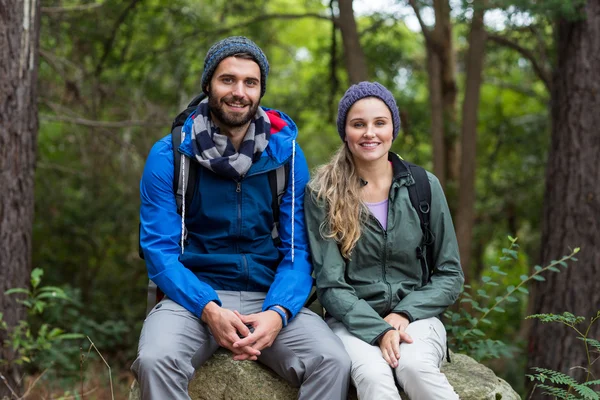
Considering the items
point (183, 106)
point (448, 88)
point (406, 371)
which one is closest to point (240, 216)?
point (406, 371)

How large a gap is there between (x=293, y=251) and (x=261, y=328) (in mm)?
542

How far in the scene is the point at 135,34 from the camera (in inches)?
368

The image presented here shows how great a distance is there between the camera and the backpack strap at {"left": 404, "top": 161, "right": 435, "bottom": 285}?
3660mm

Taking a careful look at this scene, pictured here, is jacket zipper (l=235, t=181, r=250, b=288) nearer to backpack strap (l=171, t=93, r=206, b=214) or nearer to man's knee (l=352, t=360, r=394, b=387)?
backpack strap (l=171, t=93, r=206, b=214)

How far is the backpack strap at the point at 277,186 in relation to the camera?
3793 mm

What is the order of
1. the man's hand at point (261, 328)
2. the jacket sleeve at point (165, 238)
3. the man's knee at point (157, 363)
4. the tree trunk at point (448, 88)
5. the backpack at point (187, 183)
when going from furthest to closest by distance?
the tree trunk at point (448, 88)
the backpack at point (187, 183)
the jacket sleeve at point (165, 238)
the man's hand at point (261, 328)
the man's knee at point (157, 363)

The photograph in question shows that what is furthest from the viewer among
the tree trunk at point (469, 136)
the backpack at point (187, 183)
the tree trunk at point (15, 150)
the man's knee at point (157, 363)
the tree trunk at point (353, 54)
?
the tree trunk at point (469, 136)

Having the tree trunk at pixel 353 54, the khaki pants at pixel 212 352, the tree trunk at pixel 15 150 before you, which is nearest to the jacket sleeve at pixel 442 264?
the khaki pants at pixel 212 352

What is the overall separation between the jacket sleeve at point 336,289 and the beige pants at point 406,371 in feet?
0.25

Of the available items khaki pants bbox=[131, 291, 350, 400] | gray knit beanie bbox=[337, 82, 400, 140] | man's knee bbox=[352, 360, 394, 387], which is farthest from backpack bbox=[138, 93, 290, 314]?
man's knee bbox=[352, 360, 394, 387]

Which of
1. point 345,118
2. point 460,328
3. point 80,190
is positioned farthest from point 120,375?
point 345,118

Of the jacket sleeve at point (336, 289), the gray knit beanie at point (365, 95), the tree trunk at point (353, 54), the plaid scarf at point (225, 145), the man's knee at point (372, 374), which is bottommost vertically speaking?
the man's knee at point (372, 374)

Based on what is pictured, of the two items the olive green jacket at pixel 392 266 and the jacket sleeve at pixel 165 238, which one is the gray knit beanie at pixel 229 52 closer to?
the jacket sleeve at pixel 165 238

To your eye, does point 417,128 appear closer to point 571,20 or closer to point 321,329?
point 571,20
